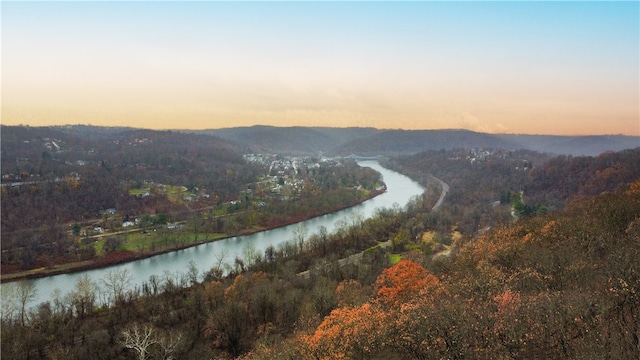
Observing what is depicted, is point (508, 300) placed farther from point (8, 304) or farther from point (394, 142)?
point (394, 142)

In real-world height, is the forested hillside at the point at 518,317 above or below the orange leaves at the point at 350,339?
above

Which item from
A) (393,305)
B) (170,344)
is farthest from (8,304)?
(393,305)

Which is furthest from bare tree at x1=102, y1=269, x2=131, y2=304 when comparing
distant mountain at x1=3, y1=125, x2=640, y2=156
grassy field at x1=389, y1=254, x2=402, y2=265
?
distant mountain at x1=3, y1=125, x2=640, y2=156

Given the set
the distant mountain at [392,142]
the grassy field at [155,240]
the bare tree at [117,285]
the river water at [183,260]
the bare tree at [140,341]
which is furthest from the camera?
the distant mountain at [392,142]

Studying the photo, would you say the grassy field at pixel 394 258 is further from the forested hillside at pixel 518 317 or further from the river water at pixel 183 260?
the forested hillside at pixel 518 317

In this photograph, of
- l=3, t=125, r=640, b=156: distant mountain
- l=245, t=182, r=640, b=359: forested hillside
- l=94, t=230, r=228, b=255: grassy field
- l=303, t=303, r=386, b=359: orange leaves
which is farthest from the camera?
l=3, t=125, r=640, b=156: distant mountain

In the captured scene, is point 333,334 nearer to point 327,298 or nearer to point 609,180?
point 327,298

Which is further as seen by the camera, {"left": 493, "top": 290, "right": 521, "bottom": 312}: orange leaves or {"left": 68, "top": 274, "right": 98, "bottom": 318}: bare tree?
{"left": 68, "top": 274, "right": 98, "bottom": 318}: bare tree

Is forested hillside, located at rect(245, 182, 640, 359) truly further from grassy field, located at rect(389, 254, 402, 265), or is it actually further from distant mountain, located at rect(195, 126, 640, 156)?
distant mountain, located at rect(195, 126, 640, 156)

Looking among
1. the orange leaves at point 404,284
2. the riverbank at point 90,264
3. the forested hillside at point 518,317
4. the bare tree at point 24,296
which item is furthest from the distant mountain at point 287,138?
the forested hillside at point 518,317
